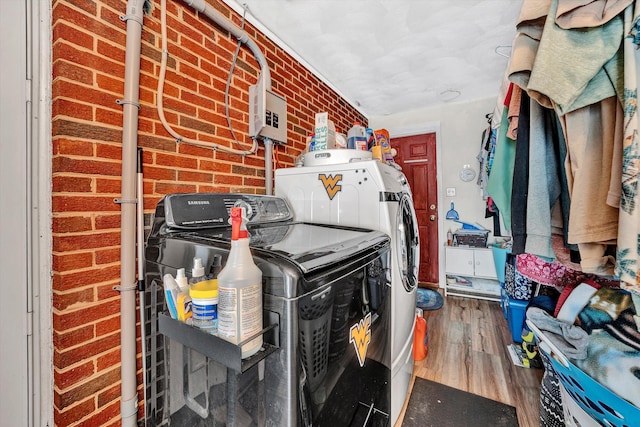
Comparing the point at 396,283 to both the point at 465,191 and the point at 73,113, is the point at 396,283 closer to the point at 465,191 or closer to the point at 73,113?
the point at 73,113

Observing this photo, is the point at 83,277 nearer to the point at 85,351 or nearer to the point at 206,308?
the point at 85,351

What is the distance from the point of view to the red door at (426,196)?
368 centimetres

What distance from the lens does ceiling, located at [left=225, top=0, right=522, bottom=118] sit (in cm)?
168

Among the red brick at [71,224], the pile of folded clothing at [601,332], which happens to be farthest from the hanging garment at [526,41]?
the red brick at [71,224]

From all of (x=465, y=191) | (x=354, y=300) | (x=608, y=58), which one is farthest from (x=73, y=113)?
(x=465, y=191)

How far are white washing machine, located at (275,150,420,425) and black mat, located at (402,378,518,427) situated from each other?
0.30ft

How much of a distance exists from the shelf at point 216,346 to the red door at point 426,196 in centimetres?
347

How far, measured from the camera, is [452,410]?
5.08ft

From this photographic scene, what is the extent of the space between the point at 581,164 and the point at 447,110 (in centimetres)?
308

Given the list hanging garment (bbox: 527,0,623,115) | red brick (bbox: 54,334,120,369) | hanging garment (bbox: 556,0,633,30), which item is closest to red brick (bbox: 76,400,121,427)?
red brick (bbox: 54,334,120,369)

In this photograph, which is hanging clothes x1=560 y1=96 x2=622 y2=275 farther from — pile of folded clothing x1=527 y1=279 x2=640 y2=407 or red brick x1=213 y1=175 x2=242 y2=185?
red brick x1=213 y1=175 x2=242 y2=185

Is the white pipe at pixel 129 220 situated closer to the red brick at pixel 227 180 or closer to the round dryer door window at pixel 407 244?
the red brick at pixel 227 180

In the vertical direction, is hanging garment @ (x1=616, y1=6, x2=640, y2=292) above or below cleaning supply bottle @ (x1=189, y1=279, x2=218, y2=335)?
above

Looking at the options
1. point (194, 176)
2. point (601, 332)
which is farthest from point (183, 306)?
point (601, 332)
